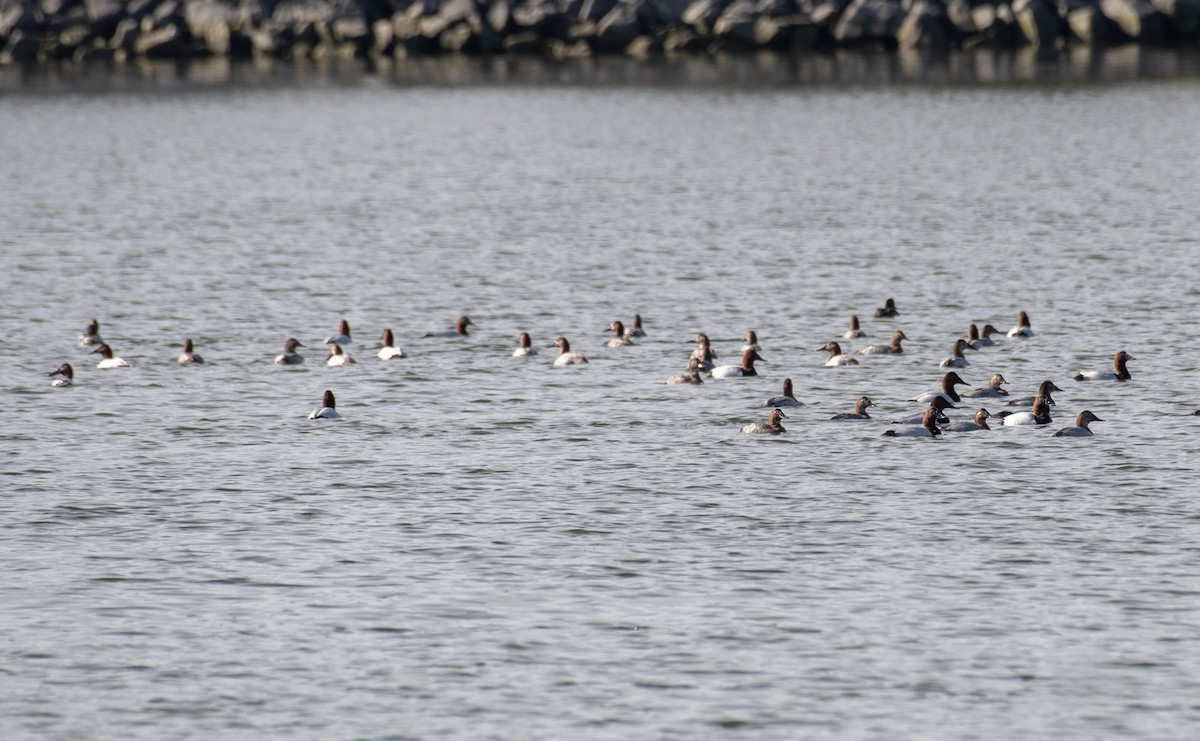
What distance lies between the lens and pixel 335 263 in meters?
63.3

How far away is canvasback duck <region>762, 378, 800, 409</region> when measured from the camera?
4094 centimetres

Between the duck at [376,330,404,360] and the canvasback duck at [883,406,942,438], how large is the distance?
556 inches

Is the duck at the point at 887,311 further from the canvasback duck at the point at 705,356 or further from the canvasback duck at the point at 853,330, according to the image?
the canvasback duck at the point at 705,356

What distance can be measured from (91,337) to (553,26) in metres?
93.5

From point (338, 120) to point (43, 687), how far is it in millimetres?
84884

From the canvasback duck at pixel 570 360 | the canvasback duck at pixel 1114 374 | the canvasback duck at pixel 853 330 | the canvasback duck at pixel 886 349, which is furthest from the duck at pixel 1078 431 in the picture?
the canvasback duck at pixel 570 360

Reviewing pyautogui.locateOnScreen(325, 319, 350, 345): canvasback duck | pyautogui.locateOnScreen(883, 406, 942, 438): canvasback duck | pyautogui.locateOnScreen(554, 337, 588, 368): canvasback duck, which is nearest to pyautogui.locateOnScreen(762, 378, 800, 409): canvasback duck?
pyautogui.locateOnScreen(883, 406, 942, 438): canvasback duck

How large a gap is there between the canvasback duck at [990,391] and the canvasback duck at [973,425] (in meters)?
2.53

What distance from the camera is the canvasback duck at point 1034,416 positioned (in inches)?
1521

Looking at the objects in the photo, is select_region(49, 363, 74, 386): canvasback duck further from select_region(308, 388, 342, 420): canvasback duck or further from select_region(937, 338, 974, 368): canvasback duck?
select_region(937, 338, 974, 368): canvasback duck

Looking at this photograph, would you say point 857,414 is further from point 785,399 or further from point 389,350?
point 389,350

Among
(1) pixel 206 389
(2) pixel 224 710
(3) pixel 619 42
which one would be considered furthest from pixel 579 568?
(3) pixel 619 42

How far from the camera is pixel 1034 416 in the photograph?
127 feet

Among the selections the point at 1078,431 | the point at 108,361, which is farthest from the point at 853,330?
the point at 108,361
